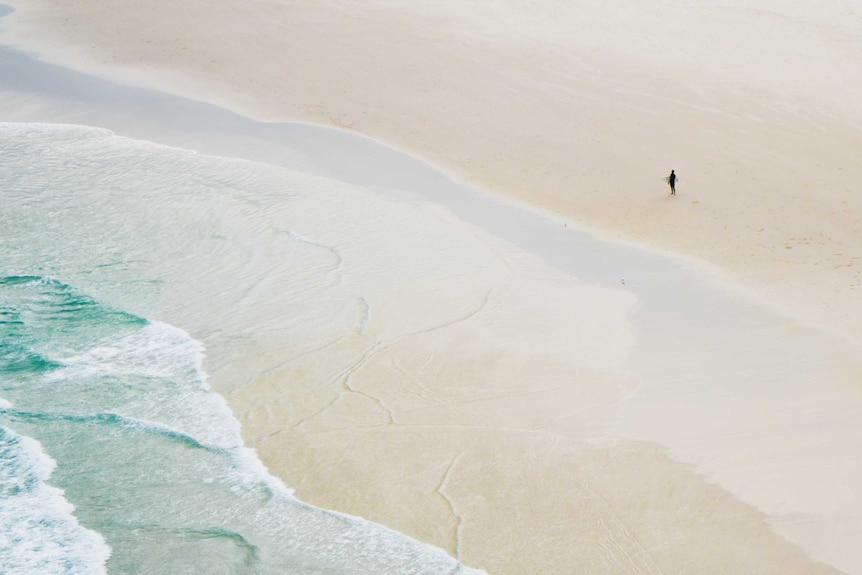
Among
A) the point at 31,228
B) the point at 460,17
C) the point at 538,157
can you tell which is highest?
the point at 460,17

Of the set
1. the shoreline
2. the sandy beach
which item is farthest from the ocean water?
the shoreline

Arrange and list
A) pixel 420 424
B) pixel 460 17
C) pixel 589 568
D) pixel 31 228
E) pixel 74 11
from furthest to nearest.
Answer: pixel 74 11, pixel 460 17, pixel 31 228, pixel 420 424, pixel 589 568

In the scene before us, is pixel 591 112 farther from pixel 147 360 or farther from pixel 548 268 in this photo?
pixel 147 360

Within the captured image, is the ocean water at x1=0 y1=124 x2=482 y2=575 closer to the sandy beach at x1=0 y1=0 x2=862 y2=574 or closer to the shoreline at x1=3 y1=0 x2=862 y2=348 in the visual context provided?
the sandy beach at x1=0 y1=0 x2=862 y2=574

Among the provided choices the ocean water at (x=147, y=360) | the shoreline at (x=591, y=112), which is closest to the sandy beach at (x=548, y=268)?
the shoreline at (x=591, y=112)

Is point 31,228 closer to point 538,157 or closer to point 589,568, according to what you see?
point 538,157

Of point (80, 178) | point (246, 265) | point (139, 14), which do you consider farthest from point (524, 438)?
point (139, 14)
